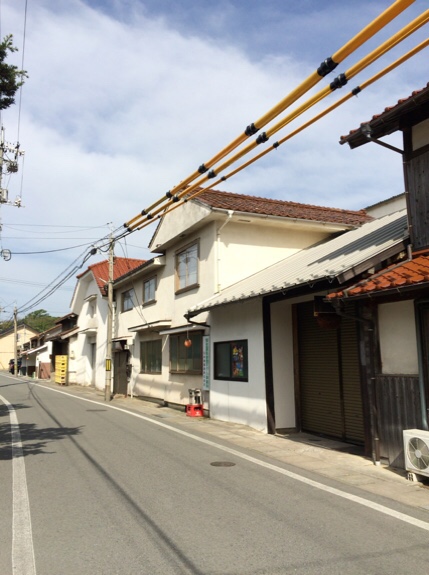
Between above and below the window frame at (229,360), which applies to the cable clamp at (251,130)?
above

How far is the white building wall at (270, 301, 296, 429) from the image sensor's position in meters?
11.5

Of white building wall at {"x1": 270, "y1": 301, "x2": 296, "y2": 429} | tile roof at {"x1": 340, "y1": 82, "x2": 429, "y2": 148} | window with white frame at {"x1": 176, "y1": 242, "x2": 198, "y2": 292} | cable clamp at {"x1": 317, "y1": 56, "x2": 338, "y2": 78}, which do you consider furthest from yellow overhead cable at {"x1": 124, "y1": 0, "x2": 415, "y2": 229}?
window with white frame at {"x1": 176, "y1": 242, "x2": 198, "y2": 292}

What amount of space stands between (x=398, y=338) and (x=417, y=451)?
1.85 meters

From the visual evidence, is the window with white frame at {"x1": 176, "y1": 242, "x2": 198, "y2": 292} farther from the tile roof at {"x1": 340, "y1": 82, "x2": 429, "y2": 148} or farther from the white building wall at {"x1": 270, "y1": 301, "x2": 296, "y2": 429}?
the tile roof at {"x1": 340, "y1": 82, "x2": 429, "y2": 148}

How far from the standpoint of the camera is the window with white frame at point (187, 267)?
→ 52.1 ft

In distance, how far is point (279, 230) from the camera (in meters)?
15.5

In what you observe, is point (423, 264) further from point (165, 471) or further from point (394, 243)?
point (165, 471)

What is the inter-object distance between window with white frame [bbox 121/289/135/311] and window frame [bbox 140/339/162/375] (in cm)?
249

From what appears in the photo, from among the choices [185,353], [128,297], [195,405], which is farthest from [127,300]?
[195,405]

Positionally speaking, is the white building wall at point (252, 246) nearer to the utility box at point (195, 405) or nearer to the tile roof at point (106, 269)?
the utility box at point (195, 405)

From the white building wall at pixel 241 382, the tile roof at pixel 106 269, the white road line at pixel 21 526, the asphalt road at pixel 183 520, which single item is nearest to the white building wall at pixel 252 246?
the white building wall at pixel 241 382

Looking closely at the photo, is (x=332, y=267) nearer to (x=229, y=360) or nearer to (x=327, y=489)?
(x=327, y=489)

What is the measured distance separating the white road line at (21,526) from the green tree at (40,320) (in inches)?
3671

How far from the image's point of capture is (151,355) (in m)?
19.9
